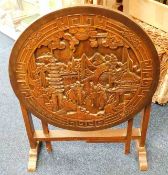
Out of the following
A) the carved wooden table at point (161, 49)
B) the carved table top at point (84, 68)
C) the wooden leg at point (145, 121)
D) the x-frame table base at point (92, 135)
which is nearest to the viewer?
the carved table top at point (84, 68)

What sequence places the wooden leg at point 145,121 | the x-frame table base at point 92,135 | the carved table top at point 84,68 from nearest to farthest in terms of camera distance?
the carved table top at point 84,68
the wooden leg at point 145,121
the x-frame table base at point 92,135

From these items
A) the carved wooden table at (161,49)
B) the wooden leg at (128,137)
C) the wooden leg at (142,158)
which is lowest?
the wooden leg at (142,158)

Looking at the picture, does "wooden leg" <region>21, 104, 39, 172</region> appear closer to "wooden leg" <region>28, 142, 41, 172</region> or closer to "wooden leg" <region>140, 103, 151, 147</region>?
"wooden leg" <region>28, 142, 41, 172</region>

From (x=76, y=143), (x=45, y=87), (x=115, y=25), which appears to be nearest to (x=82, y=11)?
(x=115, y=25)

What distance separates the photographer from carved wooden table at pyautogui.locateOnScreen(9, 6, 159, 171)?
1067 millimetres

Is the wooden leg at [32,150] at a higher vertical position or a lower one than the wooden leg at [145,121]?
lower

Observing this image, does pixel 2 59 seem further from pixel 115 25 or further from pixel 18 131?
pixel 115 25

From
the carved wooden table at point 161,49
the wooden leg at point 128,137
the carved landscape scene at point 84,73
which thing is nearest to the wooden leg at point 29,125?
the carved landscape scene at point 84,73

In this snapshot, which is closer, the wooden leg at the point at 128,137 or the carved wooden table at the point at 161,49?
the wooden leg at the point at 128,137

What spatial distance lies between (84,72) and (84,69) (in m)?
0.01

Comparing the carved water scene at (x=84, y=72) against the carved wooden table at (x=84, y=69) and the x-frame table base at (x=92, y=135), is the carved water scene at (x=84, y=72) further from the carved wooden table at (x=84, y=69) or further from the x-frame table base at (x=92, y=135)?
the x-frame table base at (x=92, y=135)

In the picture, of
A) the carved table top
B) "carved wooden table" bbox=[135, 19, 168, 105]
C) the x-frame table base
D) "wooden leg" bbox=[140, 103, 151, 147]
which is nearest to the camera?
the carved table top

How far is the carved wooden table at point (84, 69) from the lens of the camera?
1067 mm

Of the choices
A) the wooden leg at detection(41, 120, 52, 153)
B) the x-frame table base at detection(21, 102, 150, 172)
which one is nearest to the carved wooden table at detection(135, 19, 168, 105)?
the x-frame table base at detection(21, 102, 150, 172)
